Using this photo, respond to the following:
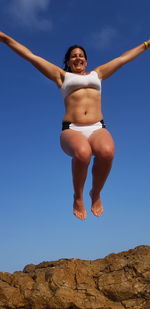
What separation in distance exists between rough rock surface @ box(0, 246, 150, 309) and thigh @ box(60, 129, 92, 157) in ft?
12.8

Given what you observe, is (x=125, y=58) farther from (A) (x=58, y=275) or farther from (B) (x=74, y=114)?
(A) (x=58, y=275)

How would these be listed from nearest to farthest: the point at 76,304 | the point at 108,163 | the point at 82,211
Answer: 1. the point at 108,163
2. the point at 82,211
3. the point at 76,304

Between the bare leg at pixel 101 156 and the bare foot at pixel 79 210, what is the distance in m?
0.37

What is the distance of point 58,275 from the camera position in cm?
1039

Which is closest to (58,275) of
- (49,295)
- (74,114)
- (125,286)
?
(49,295)

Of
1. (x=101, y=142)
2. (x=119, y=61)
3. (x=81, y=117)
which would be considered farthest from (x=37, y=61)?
(x=101, y=142)

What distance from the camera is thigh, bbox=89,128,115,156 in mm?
8002

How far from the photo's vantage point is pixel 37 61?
864cm

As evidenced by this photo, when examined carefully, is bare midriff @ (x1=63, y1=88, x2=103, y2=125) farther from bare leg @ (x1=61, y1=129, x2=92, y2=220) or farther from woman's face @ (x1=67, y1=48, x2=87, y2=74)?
woman's face @ (x1=67, y1=48, x2=87, y2=74)

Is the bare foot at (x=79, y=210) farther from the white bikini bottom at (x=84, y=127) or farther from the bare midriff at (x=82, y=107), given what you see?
the bare midriff at (x=82, y=107)

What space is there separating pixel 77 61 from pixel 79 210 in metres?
3.42

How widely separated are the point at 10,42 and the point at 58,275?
6001mm

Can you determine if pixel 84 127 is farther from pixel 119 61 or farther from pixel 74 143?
pixel 119 61

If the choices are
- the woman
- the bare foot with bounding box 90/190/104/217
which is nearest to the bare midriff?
the woman
